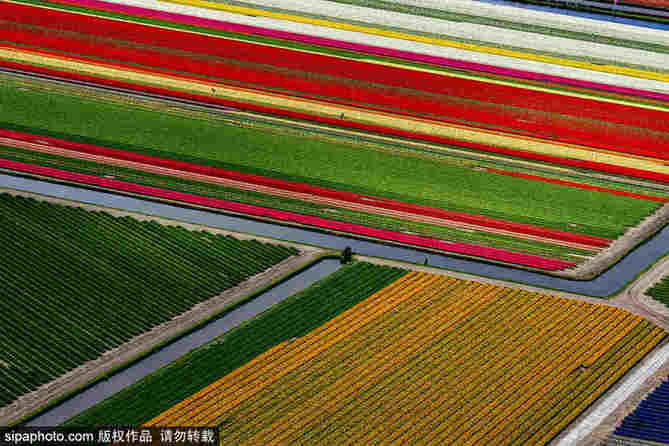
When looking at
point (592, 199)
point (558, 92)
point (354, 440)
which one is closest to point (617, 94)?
point (558, 92)

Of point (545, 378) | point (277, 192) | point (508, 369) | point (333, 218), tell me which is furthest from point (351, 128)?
point (545, 378)

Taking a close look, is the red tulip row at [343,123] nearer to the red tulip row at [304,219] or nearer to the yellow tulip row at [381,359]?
the red tulip row at [304,219]

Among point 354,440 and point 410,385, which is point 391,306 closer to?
point 410,385

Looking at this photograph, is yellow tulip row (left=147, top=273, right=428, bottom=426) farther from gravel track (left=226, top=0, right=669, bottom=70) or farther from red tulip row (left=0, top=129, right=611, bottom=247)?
gravel track (left=226, top=0, right=669, bottom=70)

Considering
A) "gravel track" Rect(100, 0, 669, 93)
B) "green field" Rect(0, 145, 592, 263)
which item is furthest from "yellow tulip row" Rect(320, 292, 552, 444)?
"gravel track" Rect(100, 0, 669, 93)

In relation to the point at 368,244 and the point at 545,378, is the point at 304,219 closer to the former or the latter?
the point at 368,244

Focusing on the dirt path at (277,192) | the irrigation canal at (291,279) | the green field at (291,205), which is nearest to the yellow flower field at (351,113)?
the irrigation canal at (291,279)
